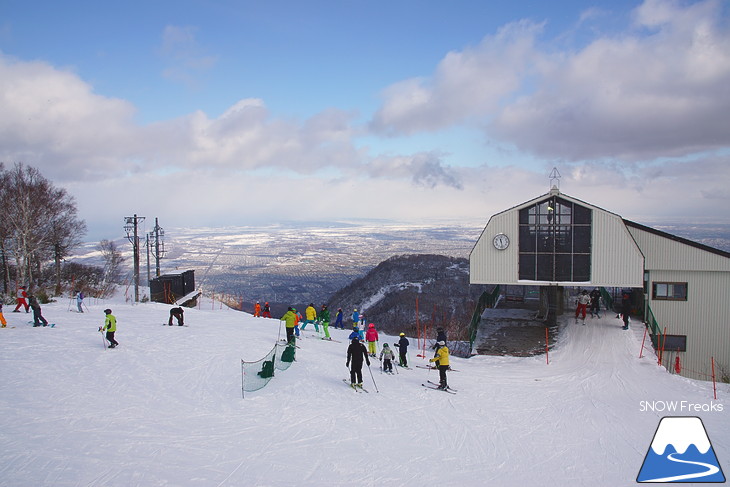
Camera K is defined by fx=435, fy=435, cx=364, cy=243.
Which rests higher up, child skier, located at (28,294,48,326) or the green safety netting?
child skier, located at (28,294,48,326)

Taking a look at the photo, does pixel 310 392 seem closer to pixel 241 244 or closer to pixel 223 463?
pixel 223 463

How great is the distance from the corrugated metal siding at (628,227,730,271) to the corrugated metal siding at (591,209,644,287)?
3856mm

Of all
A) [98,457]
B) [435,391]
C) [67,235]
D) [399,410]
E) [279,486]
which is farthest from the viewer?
[67,235]

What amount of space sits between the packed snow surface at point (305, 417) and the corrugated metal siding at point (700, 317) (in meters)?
8.88

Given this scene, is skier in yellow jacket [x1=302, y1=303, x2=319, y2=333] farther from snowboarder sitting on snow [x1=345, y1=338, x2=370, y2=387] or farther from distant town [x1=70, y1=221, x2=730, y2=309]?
distant town [x1=70, y1=221, x2=730, y2=309]

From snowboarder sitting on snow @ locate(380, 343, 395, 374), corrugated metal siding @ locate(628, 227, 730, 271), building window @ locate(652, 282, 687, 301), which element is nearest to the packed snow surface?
snowboarder sitting on snow @ locate(380, 343, 395, 374)

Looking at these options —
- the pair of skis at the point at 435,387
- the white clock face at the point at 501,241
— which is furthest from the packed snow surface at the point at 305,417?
the white clock face at the point at 501,241

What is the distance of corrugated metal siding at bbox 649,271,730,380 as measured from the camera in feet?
85.1

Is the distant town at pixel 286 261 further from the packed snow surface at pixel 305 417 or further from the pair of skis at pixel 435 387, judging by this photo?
the pair of skis at pixel 435 387

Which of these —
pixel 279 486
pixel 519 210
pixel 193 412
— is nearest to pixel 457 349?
pixel 519 210

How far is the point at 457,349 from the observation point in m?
24.2

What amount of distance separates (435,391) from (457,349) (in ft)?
32.3

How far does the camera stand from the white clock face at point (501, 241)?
993 inches

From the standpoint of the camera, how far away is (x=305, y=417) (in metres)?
11.6
